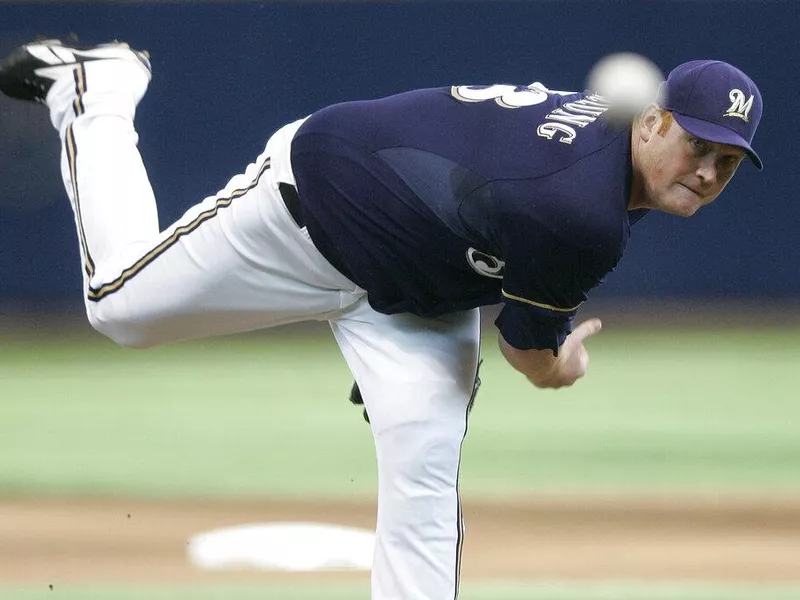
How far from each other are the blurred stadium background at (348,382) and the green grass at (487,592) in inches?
0.6

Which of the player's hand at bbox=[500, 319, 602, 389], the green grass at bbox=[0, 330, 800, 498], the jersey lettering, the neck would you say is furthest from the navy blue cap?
the green grass at bbox=[0, 330, 800, 498]

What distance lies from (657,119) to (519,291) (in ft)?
1.60

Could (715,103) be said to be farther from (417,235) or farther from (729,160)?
(417,235)

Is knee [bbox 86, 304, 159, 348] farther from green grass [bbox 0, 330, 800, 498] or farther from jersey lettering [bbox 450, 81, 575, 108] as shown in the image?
green grass [bbox 0, 330, 800, 498]

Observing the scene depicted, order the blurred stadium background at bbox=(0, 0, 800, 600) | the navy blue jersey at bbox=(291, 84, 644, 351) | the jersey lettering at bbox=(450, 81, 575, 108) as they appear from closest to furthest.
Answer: the navy blue jersey at bbox=(291, 84, 644, 351) < the jersey lettering at bbox=(450, 81, 575, 108) < the blurred stadium background at bbox=(0, 0, 800, 600)

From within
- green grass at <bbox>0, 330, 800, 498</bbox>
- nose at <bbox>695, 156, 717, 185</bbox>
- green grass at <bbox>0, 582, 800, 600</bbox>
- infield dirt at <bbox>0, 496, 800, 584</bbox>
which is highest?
nose at <bbox>695, 156, 717, 185</bbox>

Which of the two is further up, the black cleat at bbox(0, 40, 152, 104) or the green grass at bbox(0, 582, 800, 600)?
the black cleat at bbox(0, 40, 152, 104)

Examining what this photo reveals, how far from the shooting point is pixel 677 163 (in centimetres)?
261

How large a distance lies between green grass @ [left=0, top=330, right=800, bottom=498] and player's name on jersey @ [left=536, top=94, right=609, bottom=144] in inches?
116

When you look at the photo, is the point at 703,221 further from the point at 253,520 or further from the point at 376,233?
the point at 376,233

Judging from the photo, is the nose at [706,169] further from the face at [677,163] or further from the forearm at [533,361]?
the forearm at [533,361]

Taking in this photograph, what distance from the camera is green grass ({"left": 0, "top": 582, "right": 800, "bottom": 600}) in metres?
3.86

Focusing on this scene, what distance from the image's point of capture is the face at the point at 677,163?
259 centimetres

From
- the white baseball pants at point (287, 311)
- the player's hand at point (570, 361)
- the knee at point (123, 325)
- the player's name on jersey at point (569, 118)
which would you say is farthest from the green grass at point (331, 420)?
the player's name on jersey at point (569, 118)
